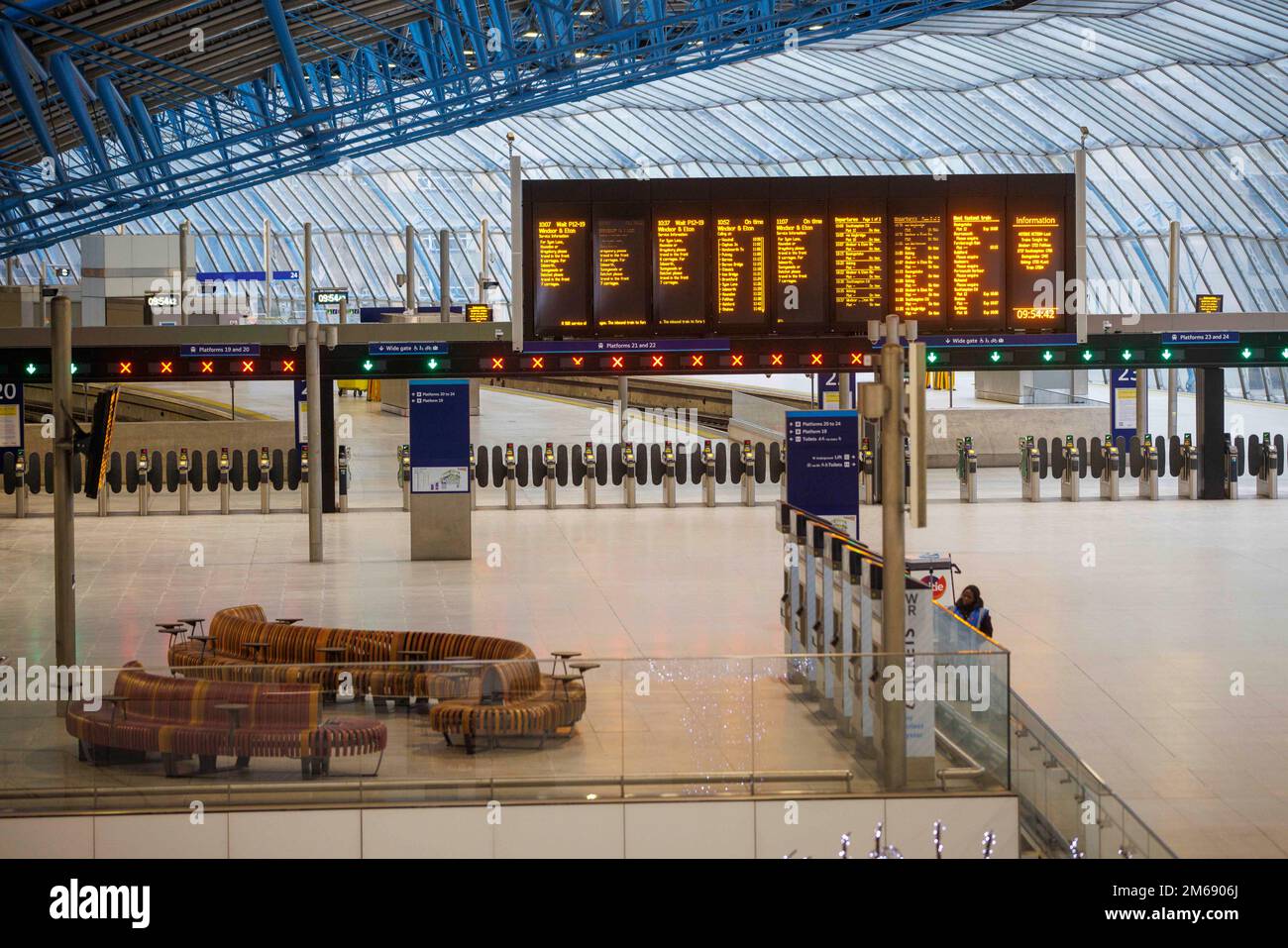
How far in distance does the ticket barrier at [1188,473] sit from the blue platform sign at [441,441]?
12.2 metres

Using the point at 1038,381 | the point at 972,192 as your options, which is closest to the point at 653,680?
the point at 972,192

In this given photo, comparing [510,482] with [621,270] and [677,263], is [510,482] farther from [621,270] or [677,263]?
[677,263]

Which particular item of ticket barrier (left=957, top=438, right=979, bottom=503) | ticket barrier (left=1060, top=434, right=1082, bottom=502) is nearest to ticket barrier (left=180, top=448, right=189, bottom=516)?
ticket barrier (left=957, top=438, right=979, bottom=503)

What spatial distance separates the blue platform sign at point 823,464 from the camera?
16547 millimetres

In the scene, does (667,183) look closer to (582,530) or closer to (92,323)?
(582,530)

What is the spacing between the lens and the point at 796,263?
1964 centimetres

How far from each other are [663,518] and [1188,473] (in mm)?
8488

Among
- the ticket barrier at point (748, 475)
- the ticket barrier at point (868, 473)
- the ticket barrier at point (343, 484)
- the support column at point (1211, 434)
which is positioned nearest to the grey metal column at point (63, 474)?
the ticket barrier at point (343, 484)

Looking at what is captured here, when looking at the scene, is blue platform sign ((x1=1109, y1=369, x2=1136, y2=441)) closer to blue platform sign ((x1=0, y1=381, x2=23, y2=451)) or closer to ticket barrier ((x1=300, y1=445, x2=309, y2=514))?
ticket barrier ((x1=300, y1=445, x2=309, y2=514))

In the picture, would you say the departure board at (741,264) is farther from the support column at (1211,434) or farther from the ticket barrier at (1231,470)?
the ticket barrier at (1231,470)

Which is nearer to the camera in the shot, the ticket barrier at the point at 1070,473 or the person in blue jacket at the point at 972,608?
the person in blue jacket at the point at 972,608

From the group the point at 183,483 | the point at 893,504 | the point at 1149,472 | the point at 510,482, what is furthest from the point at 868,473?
the point at 893,504

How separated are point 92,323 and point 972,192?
13374mm

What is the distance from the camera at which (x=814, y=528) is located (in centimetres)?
1346
